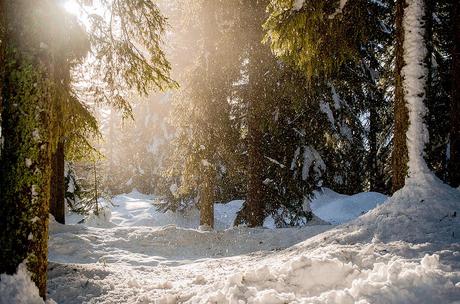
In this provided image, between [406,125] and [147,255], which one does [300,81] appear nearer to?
[406,125]

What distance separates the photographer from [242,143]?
14625 mm

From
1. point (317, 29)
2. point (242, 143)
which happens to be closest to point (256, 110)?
point (242, 143)

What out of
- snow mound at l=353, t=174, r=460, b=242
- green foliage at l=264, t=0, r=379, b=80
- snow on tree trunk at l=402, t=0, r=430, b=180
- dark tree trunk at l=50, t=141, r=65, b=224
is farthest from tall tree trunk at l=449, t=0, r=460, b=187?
dark tree trunk at l=50, t=141, r=65, b=224

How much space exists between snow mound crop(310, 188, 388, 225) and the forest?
0.44 feet

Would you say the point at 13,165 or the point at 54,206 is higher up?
the point at 13,165

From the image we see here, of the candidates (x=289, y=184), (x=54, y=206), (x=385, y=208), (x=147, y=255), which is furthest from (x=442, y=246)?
(x=54, y=206)

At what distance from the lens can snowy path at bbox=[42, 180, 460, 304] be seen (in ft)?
12.9

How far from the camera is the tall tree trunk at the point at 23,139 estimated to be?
429cm

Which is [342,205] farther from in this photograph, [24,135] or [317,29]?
[24,135]

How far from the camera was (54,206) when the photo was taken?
1181 cm

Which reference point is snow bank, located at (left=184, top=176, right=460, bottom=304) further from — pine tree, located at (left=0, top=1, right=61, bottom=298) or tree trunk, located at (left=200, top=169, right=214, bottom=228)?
tree trunk, located at (left=200, top=169, right=214, bottom=228)

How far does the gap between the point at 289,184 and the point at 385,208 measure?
23.4 feet

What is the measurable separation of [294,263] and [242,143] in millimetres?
9976

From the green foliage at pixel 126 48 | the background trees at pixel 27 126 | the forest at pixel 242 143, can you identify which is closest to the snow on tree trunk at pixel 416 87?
the forest at pixel 242 143
